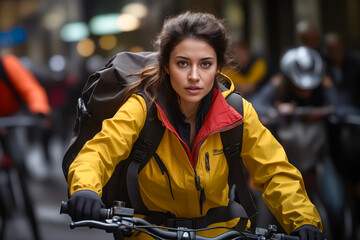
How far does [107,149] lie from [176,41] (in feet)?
1.77

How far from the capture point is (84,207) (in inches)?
96.1

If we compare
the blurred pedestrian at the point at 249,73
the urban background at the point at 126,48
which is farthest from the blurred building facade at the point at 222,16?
the blurred pedestrian at the point at 249,73

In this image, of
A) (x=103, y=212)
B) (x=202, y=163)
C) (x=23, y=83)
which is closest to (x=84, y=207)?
(x=103, y=212)

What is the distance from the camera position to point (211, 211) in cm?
308

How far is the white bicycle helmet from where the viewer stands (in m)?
6.36

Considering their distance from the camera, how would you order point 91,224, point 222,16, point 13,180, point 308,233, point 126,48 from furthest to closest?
point 222,16, point 126,48, point 13,180, point 308,233, point 91,224

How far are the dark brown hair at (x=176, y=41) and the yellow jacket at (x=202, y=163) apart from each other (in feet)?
0.30

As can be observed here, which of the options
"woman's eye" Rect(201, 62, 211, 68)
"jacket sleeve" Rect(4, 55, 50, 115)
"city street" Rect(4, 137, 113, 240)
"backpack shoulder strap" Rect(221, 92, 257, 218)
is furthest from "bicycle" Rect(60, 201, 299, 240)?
"jacket sleeve" Rect(4, 55, 50, 115)

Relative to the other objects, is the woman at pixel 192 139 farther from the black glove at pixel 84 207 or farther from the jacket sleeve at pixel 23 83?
the jacket sleeve at pixel 23 83

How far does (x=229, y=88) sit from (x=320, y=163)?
3598 mm

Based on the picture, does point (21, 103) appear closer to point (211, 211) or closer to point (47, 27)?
point (211, 211)

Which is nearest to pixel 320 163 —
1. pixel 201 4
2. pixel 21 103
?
pixel 21 103

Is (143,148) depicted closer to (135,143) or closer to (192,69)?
(135,143)

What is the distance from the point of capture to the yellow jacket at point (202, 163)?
2.76 metres
